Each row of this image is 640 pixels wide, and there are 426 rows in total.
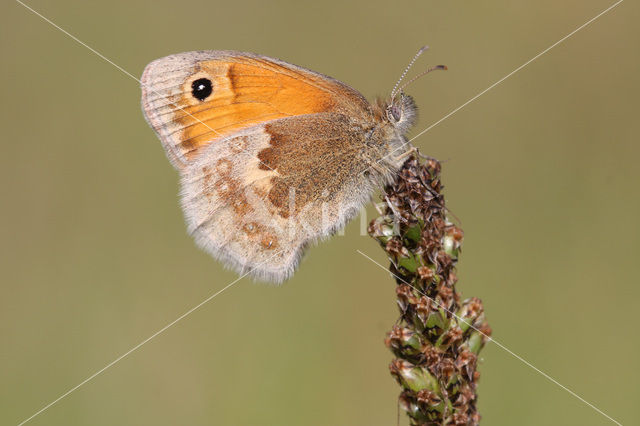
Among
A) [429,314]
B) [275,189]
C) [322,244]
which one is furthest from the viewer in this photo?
[322,244]

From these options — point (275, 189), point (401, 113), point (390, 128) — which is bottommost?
point (275, 189)

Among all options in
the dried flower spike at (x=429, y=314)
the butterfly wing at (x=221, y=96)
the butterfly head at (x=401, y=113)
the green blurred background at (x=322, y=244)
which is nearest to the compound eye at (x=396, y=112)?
the butterfly head at (x=401, y=113)

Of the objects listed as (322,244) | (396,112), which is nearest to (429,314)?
(396,112)

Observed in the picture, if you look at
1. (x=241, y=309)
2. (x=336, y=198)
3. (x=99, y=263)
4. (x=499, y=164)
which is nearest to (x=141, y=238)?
(x=99, y=263)

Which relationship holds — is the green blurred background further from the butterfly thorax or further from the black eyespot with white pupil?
the black eyespot with white pupil

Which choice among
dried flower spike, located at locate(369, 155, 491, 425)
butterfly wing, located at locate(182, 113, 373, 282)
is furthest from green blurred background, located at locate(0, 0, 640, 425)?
dried flower spike, located at locate(369, 155, 491, 425)

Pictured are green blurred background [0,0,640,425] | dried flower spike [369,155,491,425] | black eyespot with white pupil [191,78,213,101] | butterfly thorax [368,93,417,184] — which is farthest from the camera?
green blurred background [0,0,640,425]

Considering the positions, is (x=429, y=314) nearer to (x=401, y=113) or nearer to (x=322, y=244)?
(x=401, y=113)
